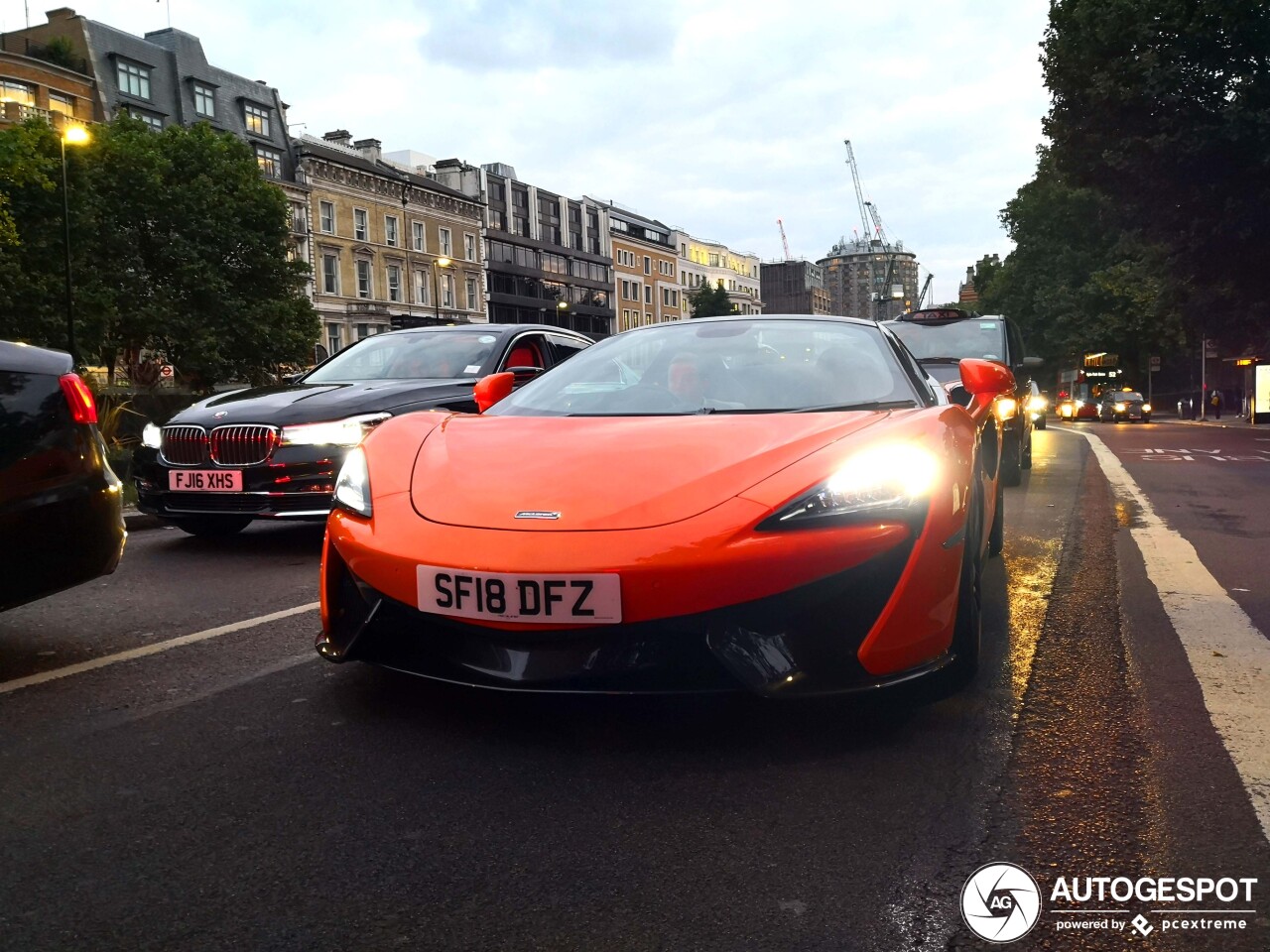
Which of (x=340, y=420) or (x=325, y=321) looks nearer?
(x=340, y=420)

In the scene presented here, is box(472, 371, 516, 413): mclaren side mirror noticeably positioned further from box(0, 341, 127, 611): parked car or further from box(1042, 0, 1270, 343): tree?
box(1042, 0, 1270, 343): tree

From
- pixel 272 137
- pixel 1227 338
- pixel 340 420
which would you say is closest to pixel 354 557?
pixel 340 420

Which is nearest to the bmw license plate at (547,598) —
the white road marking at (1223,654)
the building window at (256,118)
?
the white road marking at (1223,654)

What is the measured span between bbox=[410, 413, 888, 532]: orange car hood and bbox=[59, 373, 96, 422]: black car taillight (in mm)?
1335

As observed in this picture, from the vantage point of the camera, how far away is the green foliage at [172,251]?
120 feet

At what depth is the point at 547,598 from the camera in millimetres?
2812

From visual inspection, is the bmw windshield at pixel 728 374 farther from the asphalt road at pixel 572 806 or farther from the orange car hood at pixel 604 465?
the asphalt road at pixel 572 806

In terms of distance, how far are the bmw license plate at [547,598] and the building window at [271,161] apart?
5976cm

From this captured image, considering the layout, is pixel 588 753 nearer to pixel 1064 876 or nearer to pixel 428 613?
pixel 428 613

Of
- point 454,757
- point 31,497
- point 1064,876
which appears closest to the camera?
point 1064,876

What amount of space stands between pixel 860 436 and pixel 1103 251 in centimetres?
5559

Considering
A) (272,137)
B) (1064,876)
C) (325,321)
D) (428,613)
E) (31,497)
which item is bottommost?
(1064,876)

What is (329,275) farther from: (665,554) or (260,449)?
(665,554)

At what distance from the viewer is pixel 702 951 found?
194 cm
